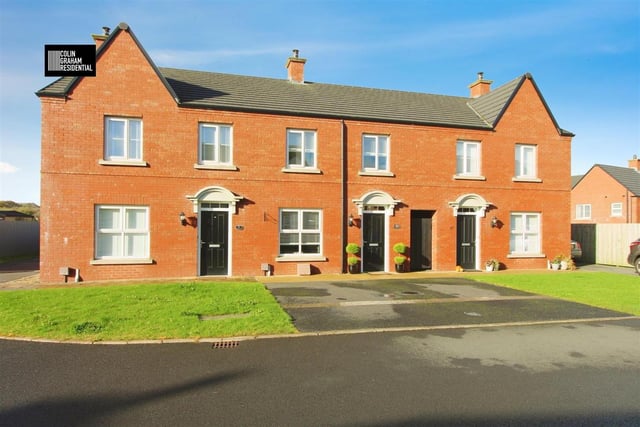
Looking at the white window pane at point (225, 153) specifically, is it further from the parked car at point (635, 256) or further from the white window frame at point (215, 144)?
the parked car at point (635, 256)

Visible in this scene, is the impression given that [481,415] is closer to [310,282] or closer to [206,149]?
[310,282]

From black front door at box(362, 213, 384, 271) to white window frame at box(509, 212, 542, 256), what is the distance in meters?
5.90

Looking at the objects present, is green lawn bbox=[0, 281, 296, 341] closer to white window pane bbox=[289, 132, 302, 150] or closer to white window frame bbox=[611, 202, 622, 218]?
white window pane bbox=[289, 132, 302, 150]

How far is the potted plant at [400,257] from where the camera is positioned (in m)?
16.2

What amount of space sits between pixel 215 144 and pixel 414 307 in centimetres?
912

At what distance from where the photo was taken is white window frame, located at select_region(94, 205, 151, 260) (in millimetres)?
14008

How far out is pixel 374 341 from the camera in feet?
23.3

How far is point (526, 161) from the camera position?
61.3ft

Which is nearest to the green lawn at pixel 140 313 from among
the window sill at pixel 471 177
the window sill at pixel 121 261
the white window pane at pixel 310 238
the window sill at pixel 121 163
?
the window sill at pixel 121 261

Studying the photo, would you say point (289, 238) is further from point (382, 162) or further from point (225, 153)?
point (382, 162)

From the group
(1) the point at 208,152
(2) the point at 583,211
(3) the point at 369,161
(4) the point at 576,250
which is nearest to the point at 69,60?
(1) the point at 208,152

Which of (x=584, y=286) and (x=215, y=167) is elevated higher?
(x=215, y=167)

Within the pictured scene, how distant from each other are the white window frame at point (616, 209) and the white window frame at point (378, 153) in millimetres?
28062

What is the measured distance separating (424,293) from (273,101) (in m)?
9.03
